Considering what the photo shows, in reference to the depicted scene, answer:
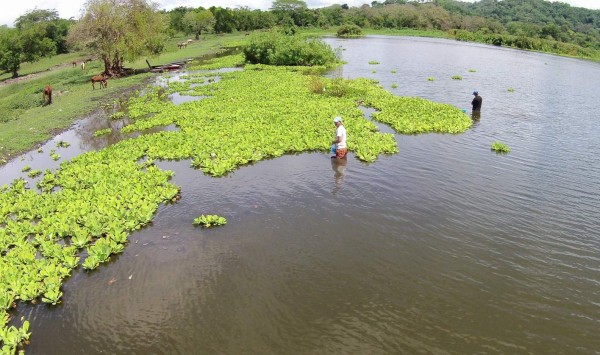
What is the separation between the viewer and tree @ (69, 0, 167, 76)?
44.3 m

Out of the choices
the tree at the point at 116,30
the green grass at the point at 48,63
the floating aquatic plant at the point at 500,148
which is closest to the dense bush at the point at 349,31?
the green grass at the point at 48,63

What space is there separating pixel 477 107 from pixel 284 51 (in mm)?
32059

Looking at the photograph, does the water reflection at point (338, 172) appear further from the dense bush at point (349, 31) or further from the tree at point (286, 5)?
the tree at point (286, 5)

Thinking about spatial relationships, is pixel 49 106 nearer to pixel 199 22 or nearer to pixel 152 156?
pixel 152 156

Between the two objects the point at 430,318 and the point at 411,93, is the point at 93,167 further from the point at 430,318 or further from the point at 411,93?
the point at 411,93

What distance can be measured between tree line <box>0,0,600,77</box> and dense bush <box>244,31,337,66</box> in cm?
1370

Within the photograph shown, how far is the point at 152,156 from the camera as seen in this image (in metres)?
19.8

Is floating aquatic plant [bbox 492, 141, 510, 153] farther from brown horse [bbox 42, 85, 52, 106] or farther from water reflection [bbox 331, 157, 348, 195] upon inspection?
brown horse [bbox 42, 85, 52, 106]

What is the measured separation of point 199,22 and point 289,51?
216 feet

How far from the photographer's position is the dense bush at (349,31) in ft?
400

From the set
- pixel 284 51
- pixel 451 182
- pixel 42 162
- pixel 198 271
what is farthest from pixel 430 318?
pixel 284 51

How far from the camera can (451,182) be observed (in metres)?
16.8

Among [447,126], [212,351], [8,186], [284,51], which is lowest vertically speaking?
[212,351]

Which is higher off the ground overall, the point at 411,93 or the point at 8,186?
the point at 411,93
